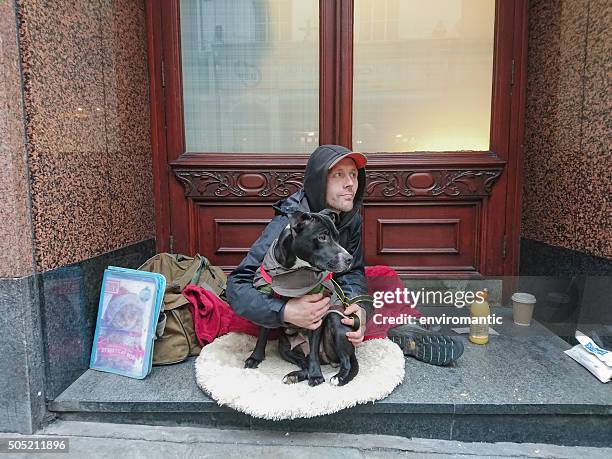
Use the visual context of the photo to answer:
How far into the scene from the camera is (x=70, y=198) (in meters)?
2.28

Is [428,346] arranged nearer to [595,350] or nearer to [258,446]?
[595,350]

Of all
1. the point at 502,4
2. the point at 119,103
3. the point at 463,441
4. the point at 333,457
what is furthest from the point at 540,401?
the point at 119,103

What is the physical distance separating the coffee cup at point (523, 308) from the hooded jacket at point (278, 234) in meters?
1.40

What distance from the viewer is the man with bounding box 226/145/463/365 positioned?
2016 mm

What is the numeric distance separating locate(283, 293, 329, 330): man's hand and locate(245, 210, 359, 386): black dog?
2.4 inches

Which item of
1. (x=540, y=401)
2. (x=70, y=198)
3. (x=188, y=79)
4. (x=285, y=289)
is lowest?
(x=540, y=401)

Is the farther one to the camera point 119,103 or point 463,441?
point 119,103

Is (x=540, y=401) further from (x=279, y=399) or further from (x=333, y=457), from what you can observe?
(x=279, y=399)

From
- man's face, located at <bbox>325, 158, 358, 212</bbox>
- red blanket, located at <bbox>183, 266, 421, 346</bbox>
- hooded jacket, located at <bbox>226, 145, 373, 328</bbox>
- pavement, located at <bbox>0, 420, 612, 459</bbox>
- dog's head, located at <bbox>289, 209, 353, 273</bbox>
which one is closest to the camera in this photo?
dog's head, located at <bbox>289, 209, 353, 273</bbox>

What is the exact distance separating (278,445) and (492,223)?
243cm

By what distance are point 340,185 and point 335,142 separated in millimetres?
1240

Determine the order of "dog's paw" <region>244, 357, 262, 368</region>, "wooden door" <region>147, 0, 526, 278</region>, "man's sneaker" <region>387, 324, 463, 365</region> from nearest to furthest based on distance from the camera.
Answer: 1. "dog's paw" <region>244, 357, 262, 368</region>
2. "man's sneaker" <region>387, 324, 463, 365</region>
3. "wooden door" <region>147, 0, 526, 278</region>

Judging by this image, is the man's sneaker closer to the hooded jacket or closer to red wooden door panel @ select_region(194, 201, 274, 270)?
the hooded jacket

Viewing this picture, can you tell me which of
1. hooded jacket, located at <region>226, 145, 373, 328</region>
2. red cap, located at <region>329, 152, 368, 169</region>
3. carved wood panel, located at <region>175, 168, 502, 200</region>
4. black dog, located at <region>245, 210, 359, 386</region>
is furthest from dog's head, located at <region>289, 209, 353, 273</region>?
carved wood panel, located at <region>175, 168, 502, 200</region>
